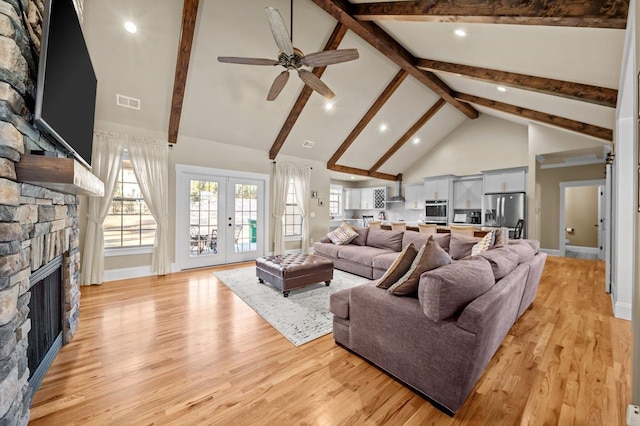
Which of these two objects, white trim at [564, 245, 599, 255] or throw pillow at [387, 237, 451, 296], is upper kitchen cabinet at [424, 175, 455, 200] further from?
throw pillow at [387, 237, 451, 296]

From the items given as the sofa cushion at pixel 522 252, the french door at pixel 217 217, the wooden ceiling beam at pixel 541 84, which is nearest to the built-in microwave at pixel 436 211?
the wooden ceiling beam at pixel 541 84

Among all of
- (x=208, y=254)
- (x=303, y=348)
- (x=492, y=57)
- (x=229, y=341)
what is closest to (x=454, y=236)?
(x=492, y=57)

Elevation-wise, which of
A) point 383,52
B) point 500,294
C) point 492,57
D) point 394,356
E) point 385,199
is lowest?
point 394,356

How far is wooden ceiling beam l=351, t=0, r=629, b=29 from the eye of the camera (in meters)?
1.97

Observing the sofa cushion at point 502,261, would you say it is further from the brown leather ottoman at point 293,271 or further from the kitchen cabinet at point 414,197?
the kitchen cabinet at point 414,197

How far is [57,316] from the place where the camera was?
7.46 feet

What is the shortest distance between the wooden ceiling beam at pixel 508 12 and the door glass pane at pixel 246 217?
3968mm

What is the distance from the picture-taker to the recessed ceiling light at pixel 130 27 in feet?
10.3

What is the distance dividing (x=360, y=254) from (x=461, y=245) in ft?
5.32

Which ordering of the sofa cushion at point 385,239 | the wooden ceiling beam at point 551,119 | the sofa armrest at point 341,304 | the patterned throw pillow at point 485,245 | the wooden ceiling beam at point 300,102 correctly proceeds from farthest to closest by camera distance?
the sofa cushion at point 385,239
the wooden ceiling beam at point 551,119
the wooden ceiling beam at point 300,102
the patterned throw pillow at point 485,245
the sofa armrest at point 341,304

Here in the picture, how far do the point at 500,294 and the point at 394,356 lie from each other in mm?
852

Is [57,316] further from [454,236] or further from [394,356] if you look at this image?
[454,236]

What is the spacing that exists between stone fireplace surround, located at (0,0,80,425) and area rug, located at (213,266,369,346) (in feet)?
5.73

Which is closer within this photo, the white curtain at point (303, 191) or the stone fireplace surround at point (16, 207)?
the stone fireplace surround at point (16, 207)
